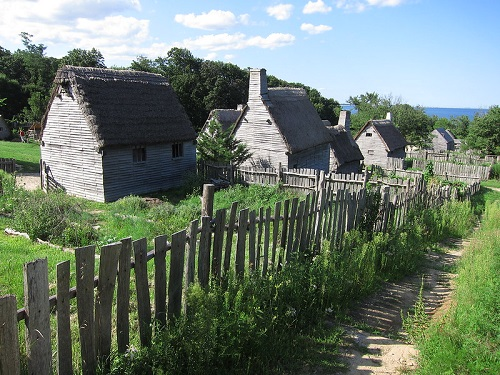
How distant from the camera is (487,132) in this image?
41844 millimetres

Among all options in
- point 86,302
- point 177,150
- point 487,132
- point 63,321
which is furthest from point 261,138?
point 487,132

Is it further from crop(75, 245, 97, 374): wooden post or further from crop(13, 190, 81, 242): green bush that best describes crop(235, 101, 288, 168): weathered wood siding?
crop(75, 245, 97, 374): wooden post

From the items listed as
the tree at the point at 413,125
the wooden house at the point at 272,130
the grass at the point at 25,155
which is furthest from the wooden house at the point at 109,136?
the tree at the point at 413,125

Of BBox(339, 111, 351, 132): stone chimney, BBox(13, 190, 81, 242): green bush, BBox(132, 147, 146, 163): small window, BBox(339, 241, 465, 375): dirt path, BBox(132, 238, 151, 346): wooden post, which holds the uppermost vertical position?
BBox(339, 111, 351, 132): stone chimney

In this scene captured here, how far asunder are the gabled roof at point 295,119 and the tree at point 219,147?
2568 mm

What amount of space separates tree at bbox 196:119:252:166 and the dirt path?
13985 mm

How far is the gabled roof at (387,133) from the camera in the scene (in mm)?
39713

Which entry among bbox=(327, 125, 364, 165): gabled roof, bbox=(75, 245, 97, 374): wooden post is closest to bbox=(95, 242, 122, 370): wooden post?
bbox=(75, 245, 97, 374): wooden post

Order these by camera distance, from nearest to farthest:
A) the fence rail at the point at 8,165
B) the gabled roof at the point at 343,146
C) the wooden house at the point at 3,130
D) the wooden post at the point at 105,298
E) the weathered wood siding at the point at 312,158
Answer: the wooden post at the point at 105,298 < the fence rail at the point at 8,165 < the weathered wood siding at the point at 312,158 < the gabled roof at the point at 343,146 < the wooden house at the point at 3,130

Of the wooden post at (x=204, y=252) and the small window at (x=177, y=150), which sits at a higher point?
the small window at (x=177, y=150)

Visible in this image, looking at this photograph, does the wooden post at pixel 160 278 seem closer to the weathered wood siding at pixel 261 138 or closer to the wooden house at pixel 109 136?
the wooden house at pixel 109 136

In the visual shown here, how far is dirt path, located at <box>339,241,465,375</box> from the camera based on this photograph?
4.81 meters

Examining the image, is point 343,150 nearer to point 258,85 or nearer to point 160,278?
point 258,85

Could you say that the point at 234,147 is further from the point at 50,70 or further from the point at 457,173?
the point at 50,70
